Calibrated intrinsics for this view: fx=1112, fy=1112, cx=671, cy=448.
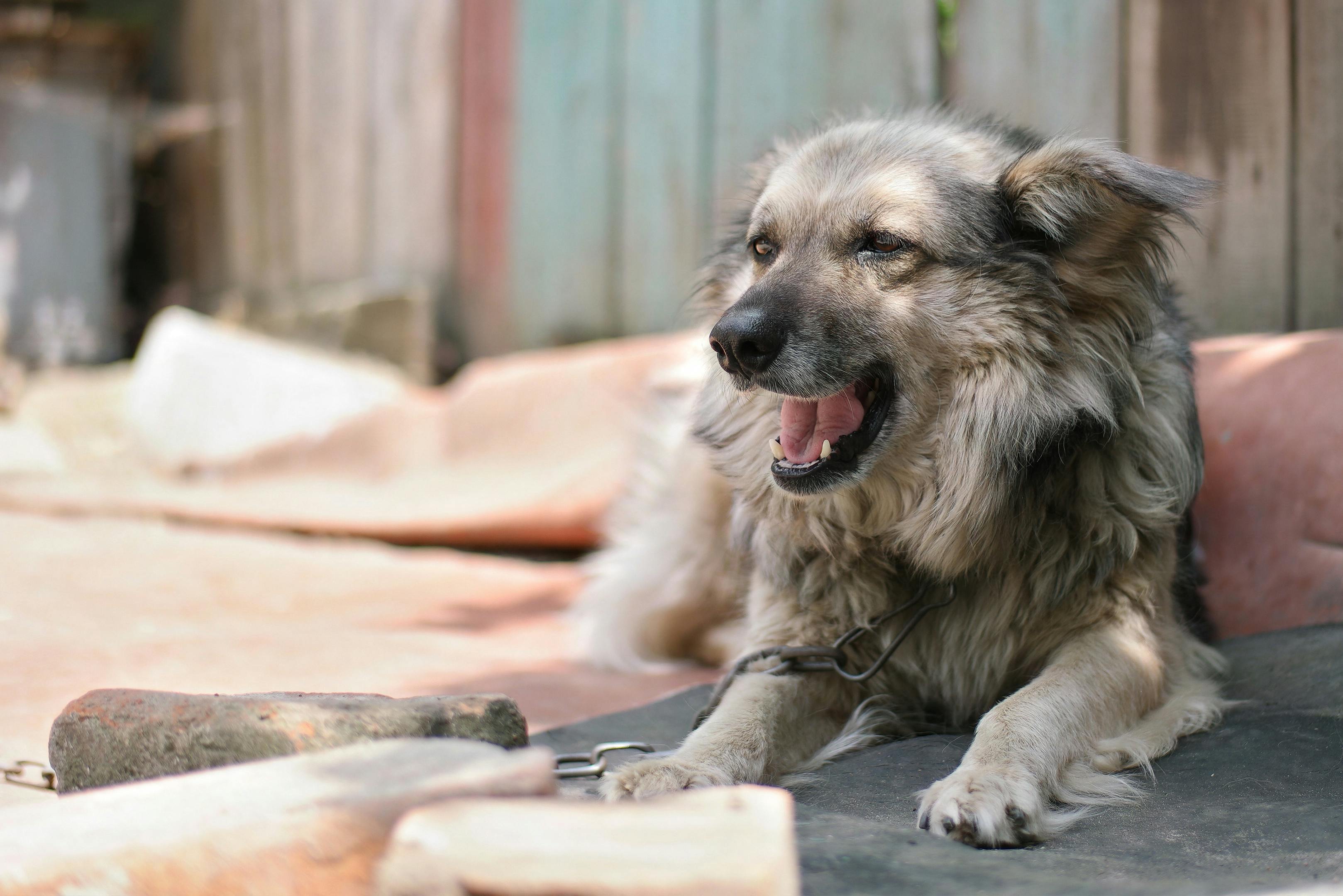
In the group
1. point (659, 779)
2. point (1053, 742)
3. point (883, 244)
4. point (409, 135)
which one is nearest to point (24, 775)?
point (659, 779)

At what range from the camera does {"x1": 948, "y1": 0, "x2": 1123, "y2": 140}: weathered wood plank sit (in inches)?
146

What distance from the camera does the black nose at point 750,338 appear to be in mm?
2061

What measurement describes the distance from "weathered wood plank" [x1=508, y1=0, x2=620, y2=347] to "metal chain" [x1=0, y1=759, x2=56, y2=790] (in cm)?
392

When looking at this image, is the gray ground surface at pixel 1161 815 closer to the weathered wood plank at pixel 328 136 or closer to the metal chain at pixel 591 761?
the metal chain at pixel 591 761

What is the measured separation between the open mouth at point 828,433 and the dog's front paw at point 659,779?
604mm

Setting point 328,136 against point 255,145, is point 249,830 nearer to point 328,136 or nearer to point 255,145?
point 328,136

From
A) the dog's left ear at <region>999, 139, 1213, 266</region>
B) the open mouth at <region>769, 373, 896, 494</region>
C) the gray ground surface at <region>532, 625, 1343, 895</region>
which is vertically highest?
the dog's left ear at <region>999, 139, 1213, 266</region>

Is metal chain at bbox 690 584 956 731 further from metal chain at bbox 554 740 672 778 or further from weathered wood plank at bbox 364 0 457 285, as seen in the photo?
weathered wood plank at bbox 364 0 457 285

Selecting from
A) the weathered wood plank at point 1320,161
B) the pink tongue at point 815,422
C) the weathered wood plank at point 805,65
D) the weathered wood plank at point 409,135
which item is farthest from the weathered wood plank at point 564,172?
the pink tongue at point 815,422

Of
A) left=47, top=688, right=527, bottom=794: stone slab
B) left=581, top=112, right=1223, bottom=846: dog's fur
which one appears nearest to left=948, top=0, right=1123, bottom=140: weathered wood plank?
left=581, top=112, right=1223, bottom=846: dog's fur

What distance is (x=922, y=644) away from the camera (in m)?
2.30

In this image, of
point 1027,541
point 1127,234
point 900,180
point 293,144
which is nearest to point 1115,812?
point 1027,541

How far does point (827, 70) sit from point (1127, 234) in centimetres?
269

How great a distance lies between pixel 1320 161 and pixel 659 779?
2.81 m
